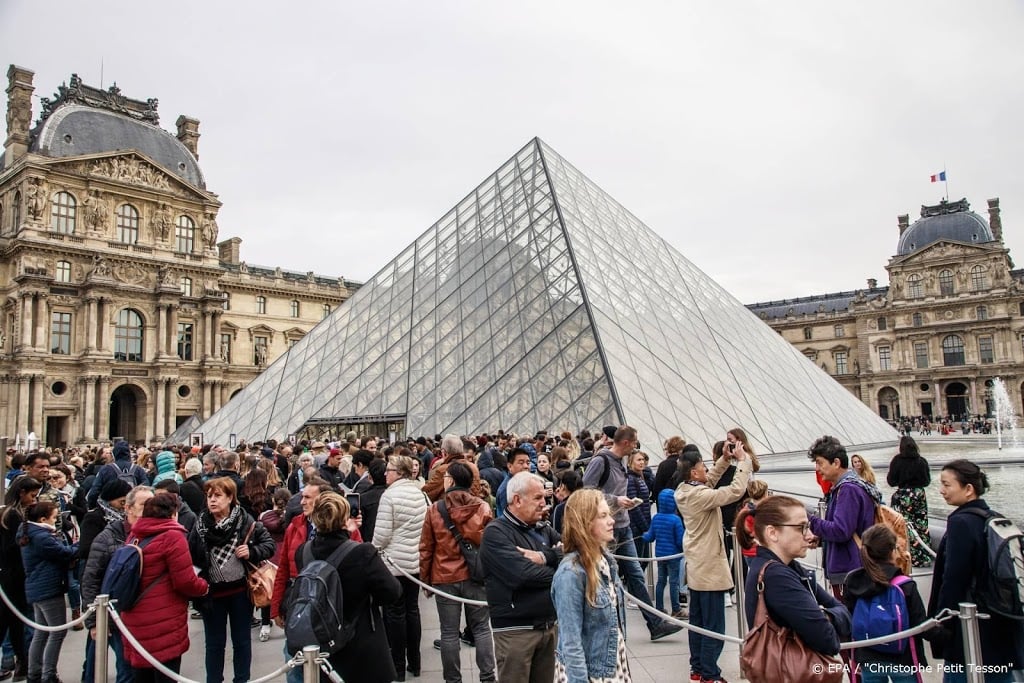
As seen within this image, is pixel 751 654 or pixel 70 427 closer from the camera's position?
pixel 751 654

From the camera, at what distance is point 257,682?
3219 mm

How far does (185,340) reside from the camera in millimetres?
42438

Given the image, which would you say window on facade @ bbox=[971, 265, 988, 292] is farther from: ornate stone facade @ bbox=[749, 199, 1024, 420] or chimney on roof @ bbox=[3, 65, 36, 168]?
Result: chimney on roof @ bbox=[3, 65, 36, 168]

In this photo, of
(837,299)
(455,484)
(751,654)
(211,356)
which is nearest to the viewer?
(751,654)

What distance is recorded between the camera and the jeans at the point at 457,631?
176 inches

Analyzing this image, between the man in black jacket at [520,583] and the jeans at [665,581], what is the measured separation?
A: 9.75 feet

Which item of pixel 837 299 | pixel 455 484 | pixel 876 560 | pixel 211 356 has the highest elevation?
pixel 837 299

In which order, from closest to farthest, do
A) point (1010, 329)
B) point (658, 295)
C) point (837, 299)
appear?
point (658, 295)
point (1010, 329)
point (837, 299)

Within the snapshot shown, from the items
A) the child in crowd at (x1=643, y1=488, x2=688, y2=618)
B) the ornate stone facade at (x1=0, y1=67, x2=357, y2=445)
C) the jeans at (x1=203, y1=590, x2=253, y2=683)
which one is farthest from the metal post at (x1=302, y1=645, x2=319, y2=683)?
the ornate stone facade at (x1=0, y1=67, x2=357, y2=445)

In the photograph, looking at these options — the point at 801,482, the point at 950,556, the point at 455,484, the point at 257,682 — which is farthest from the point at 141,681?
the point at 801,482

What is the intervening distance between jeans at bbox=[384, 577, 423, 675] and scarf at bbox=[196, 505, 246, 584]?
107 cm

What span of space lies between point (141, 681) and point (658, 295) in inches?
700

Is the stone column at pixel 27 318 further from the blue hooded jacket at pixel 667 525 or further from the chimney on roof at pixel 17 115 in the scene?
the blue hooded jacket at pixel 667 525

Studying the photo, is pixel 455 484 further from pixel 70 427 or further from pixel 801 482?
pixel 70 427
